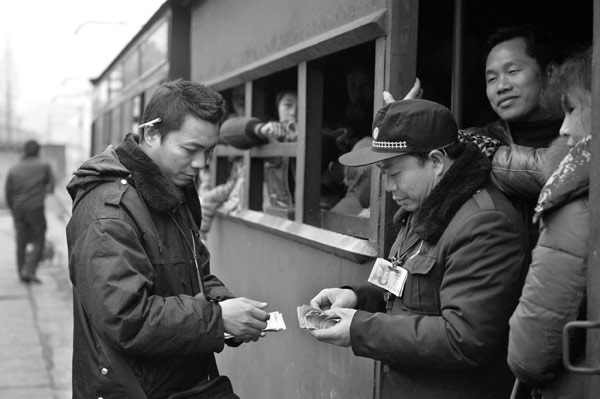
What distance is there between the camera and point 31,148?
12.6 metres

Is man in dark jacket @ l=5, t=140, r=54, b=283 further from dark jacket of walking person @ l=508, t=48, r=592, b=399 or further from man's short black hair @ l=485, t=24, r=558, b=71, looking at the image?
dark jacket of walking person @ l=508, t=48, r=592, b=399

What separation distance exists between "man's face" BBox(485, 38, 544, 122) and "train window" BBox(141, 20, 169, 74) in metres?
5.40

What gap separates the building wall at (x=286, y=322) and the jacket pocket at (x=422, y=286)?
0.88 meters

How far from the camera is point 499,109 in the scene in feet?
10.3

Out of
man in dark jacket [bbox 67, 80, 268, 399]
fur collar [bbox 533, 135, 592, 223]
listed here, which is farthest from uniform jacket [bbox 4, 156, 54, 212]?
fur collar [bbox 533, 135, 592, 223]

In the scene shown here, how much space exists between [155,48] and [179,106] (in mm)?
6209

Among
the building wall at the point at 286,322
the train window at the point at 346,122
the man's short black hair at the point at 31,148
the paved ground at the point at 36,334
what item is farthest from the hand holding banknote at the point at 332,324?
the man's short black hair at the point at 31,148

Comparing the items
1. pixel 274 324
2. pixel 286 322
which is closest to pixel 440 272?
pixel 274 324

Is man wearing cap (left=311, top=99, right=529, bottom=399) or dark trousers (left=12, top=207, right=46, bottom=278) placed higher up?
man wearing cap (left=311, top=99, right=529, bottom=399)

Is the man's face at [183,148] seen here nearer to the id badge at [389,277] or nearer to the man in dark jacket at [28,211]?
the id badge at [389,277]

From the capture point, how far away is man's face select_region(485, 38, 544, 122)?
3.07 meters

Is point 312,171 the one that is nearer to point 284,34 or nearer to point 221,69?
point 284,34

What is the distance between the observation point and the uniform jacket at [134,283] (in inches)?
105

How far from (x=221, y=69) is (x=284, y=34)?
6.02 ft
